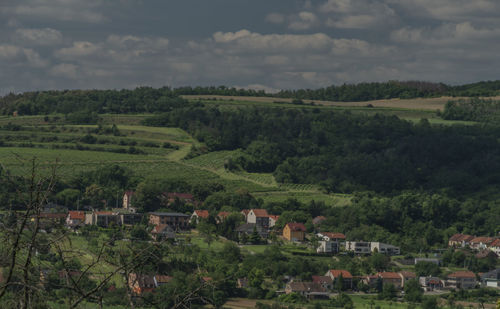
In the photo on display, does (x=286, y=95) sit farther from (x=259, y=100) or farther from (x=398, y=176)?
(x=398, y=176)

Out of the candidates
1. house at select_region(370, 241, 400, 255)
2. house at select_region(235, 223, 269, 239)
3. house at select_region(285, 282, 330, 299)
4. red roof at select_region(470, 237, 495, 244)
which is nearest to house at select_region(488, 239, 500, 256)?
red roof at select_region(470, 237, 495, 244)

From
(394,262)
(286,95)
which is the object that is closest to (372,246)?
(394,262)

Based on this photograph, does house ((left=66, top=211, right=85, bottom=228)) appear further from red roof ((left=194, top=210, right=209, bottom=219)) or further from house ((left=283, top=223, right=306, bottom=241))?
house ((left=283, top=223, right=306, bottom=241))

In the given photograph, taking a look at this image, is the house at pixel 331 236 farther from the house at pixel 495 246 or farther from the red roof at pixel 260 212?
the house at pixel 495 246

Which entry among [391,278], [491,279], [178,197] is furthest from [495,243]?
[178,197]

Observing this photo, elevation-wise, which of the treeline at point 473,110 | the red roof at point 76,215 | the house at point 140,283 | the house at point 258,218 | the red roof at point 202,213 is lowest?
the house at point 258,218

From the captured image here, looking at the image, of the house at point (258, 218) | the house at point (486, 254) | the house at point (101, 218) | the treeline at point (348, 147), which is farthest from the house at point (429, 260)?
the house at point (101, 218)
